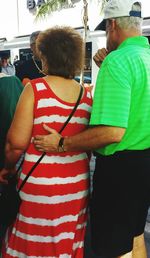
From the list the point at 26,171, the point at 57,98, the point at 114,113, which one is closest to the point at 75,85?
the point at 57,98

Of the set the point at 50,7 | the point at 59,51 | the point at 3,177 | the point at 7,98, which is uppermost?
the point at 59,51

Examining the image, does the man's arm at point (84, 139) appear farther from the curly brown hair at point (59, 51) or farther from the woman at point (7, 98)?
the woman at point (7, 98)

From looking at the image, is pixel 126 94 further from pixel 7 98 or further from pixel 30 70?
pixel 30 70

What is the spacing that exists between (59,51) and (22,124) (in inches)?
→ 19.5

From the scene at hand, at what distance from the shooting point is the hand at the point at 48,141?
2.12 meters

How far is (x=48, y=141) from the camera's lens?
2119mm

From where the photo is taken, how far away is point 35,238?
7.32ft

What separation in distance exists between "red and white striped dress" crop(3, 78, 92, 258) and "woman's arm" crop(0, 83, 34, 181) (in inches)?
1.4

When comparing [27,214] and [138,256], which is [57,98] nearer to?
[27,214]

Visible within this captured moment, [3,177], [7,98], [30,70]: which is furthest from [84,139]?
[30,70]

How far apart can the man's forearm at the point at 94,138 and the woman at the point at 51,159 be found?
11 centimetres

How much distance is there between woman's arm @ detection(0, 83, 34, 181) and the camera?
6.84 ft

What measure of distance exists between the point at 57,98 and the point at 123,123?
444mm

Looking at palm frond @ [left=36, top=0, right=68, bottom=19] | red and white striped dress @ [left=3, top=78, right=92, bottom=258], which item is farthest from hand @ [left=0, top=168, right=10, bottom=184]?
palm frond @ [left=36, top=0, right=68, bottom=19]
